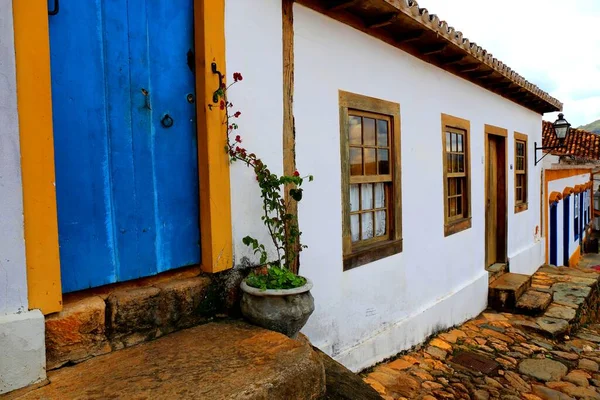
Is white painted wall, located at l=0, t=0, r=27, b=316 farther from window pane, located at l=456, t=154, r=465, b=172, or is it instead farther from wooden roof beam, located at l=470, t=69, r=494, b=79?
wooden roof beam, located at l=470, t=69, r=494, b=79

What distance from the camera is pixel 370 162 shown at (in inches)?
157

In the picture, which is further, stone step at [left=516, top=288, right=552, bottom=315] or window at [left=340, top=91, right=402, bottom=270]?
stone step at [left=516, top=288, right=552, bottom=315]

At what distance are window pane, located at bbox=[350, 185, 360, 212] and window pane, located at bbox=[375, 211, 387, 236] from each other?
0.37 m

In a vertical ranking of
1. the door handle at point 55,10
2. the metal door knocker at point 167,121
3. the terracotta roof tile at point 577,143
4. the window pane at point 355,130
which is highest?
the terracotta roof tile at point 577,143

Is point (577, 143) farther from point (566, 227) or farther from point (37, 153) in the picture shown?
point (37, 153)

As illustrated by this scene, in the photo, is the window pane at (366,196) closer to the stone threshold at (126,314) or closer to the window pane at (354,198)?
the window pane at (354,198)

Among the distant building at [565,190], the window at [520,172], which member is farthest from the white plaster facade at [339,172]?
the distant building at [565,190]

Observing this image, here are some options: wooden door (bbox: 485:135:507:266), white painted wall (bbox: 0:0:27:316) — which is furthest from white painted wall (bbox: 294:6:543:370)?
white painted wall (bbox: 0:0:27:316)

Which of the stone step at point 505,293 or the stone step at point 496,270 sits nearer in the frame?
the stone step at point 505,293

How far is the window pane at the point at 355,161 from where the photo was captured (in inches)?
147

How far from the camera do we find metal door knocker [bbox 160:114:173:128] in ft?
7.43

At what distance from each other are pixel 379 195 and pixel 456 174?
6.79 ft

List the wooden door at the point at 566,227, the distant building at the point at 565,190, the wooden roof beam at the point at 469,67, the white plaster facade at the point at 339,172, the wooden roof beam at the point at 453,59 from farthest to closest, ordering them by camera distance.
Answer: the wooden door at the point at 566,227 → the distant building at the point at 565,190 → the wooden roof beam at the point at 469,67 → the wooden roof beam at the point at 453,59 → the white plaster facade at the point at 339,172

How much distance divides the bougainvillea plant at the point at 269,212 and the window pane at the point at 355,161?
3.44ft
